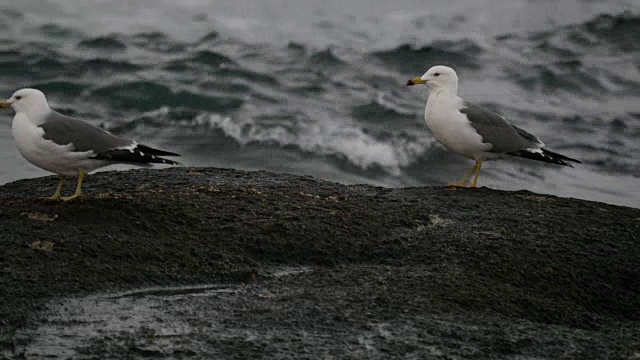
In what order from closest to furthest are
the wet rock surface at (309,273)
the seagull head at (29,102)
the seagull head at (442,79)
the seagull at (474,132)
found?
1. the wet rock surface at (309,273)
2. the seagull head at (29,102)
3. the seagull at (474,132)
4. the seagull head at (442,79)

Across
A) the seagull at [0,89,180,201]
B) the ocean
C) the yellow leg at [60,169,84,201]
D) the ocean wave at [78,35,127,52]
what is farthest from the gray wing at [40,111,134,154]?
the ocean wave at [78,35,127,52]

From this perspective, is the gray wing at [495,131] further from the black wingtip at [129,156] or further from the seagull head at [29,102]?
the seagull head at [29,102]

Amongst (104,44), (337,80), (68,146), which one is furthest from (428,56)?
(68,146)

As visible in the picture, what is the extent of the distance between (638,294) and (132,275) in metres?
2.40

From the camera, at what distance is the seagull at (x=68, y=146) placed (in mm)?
5391

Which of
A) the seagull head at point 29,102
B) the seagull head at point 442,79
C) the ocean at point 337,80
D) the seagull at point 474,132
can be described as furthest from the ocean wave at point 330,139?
the seagull head at point 29,102

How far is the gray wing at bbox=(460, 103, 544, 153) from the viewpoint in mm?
7016

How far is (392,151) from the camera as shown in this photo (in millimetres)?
12820

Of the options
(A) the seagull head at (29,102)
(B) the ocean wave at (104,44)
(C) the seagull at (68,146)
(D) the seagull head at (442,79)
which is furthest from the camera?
(B) the ocean wave at (104,44)

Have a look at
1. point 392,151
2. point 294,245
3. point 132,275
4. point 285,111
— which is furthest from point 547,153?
point 285,111

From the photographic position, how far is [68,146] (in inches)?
212

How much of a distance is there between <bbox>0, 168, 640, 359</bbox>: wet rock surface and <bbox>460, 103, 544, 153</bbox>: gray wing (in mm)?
959

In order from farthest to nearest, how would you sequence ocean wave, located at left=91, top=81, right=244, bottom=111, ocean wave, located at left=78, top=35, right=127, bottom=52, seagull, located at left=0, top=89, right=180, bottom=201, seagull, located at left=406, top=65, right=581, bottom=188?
ocean wave, located at left=78, top=35, right=127, bottom=52 < ocean wave, located at left=91, top=81, right=244, bottom=111 < seagull, located at left=406, top=65, right=581, bottom=188 < seagull, located at left=0, top=89, right=180, bottom=201

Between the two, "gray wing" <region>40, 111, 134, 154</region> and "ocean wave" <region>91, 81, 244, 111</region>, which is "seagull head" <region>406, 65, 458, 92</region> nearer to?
"gray wing" <region>40, 111, 134, 154</region>
